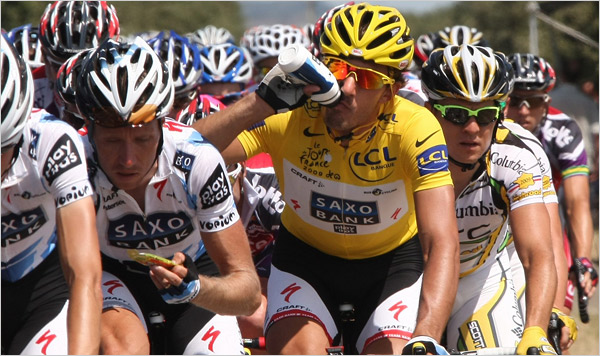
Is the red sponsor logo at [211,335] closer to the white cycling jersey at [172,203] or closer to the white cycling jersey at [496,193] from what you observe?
the white cycling jersey at [172,203]

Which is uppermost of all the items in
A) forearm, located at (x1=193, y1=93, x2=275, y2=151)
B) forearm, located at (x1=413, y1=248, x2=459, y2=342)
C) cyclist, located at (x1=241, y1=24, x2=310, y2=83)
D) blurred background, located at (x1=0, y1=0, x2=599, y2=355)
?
forearm, located at (x1=193, y1=93, x2=275, y2=151)

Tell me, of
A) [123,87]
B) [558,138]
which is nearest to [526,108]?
[558,138]

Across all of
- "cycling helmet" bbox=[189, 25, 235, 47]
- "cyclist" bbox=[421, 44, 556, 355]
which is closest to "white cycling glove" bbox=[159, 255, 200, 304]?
"cyclist" bbox=[421, 44, 556, 355]

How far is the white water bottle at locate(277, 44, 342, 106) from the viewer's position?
5336 mm

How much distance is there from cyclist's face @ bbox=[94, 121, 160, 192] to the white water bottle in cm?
84

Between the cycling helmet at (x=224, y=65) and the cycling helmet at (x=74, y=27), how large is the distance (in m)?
1.70

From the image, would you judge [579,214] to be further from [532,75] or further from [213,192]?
[213,192]

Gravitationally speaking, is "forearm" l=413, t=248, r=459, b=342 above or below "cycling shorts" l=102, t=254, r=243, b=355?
above

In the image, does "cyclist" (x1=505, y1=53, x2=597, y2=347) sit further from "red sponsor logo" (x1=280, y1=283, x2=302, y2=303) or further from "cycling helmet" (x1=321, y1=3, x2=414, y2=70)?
"red sponsor logo" (x1=280, y1=283, x2=302, y2=303)

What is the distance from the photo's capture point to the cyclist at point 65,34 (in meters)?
7.71

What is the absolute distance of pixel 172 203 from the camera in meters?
5.30

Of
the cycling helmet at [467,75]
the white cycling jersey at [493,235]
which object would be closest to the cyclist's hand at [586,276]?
the white cycling jersey at [493,235]

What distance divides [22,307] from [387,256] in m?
2.18

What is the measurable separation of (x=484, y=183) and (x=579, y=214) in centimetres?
299
